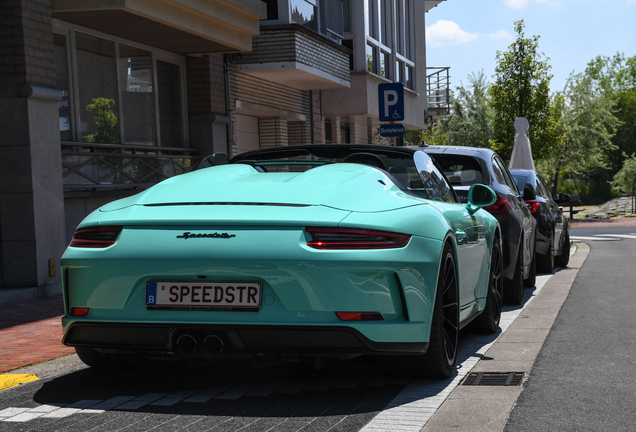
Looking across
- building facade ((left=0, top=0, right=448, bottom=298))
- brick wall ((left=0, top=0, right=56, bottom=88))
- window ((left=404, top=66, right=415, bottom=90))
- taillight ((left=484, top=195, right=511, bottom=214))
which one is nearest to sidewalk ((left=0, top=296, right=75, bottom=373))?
building facade ((left=0, top=0, right=448, bottom=298))

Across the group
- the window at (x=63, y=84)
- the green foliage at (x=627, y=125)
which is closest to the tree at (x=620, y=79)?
the green foliage at (x=627, y=125)

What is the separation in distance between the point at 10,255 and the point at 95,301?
621 cm

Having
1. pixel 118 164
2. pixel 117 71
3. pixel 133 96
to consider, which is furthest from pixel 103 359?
pixel 133 96

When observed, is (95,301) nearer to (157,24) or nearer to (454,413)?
(454,413)

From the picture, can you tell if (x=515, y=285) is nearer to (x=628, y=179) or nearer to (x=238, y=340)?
(x=238, y=340)

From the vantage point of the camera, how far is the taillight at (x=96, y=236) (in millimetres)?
4091

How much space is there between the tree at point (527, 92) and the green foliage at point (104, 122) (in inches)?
967

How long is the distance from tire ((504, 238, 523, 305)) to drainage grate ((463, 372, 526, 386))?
3.33 m

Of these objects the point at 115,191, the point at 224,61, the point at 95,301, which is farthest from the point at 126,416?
the point at 224,61

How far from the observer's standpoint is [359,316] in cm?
393

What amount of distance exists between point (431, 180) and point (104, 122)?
27.5 ft

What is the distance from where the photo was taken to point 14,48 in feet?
31.7

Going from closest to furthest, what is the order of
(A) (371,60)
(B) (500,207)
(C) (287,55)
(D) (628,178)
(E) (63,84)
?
(B) (500,207) < (E) (63,84) < (C) (287,55) < (A) (371,60) < (D) (628,178)

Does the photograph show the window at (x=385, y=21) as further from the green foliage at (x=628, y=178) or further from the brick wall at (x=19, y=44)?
the green foliage at (x=628, y=178)
